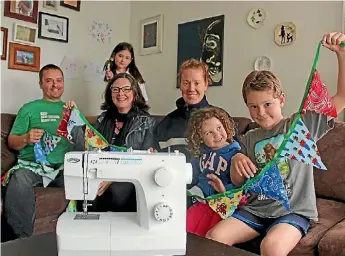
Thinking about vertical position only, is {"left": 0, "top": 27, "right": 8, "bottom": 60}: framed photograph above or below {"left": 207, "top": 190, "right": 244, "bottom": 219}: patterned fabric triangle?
above

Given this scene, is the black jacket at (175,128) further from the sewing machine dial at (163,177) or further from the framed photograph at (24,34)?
the framed photograph at (24,34)

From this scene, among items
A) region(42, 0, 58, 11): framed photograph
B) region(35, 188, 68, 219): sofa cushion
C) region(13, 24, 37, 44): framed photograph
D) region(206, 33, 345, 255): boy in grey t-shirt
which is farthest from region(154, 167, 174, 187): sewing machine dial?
region(42, 0, 58, 11): framed photograph

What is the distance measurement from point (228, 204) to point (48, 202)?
3.62 feet

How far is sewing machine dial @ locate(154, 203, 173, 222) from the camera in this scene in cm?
112

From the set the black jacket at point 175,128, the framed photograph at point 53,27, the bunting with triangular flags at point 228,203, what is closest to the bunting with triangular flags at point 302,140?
the bunting with triangular flags at point 228,203

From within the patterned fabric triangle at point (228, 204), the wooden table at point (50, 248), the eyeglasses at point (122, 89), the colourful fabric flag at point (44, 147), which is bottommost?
the wooden table at point (50, 248)

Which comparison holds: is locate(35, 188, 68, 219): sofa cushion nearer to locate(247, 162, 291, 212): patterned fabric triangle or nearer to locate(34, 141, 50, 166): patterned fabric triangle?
locate(34, 141, 50, 166): patterned fabric triangle

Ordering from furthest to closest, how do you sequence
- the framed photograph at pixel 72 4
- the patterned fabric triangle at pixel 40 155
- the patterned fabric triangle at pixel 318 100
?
the framed photograph at pixel 72 4 → the patterned fabric triangle at pixel 40 155 → the patterned fabric triangle at pixel 318 100

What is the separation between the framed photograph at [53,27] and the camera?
10.6ft

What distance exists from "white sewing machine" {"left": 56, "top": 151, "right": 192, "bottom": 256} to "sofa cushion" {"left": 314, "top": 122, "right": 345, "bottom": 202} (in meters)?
1.15

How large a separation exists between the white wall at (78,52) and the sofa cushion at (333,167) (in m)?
2.06

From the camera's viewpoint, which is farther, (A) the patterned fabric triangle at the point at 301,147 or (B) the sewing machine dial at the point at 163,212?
(A) the patterned fabric triangle at the point at 301,147

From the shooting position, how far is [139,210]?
3.88ft

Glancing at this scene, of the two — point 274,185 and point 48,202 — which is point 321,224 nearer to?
point 274,185
